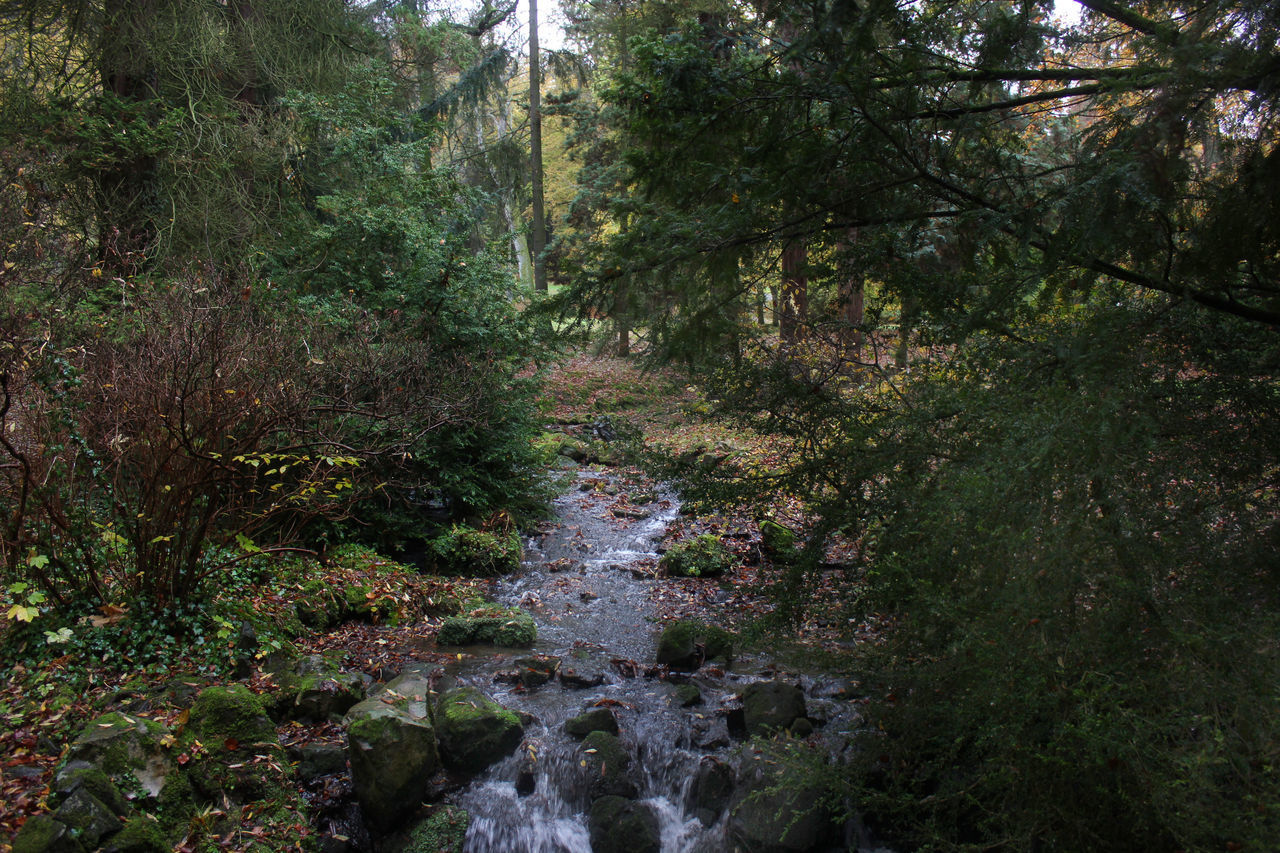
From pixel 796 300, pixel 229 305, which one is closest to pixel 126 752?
pixel 229 305

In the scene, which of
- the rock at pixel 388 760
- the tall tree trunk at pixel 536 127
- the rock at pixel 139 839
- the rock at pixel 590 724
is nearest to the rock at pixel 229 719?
the rock at pixel 388 760

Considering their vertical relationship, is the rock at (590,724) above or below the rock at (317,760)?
below

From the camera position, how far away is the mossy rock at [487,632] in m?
7.46

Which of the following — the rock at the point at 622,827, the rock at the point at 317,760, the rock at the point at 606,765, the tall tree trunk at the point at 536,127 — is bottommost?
the rock at the point at 622,827

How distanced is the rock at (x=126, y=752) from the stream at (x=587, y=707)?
186cm

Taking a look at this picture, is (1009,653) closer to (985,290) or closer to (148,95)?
(985,290)

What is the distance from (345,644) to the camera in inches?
276

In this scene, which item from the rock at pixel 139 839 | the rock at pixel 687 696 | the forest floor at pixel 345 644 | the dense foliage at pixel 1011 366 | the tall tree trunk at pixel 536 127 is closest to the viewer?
the dense foliage at pixel 1011 366

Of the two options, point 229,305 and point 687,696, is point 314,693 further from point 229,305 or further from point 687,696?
point 229,305

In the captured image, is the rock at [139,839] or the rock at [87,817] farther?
the rock at [139,839]

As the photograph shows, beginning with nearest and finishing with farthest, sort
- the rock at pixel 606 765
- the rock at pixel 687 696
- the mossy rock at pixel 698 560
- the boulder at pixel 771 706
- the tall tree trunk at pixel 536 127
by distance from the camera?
the rock at pixel 606 765 → the boulder at pixel 771 706 → the rock at pixel 687 696 → the mossy rock at pixel 698 560 → the tall tree trunk at pixel 536 127

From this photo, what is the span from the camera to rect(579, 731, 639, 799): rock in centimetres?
541

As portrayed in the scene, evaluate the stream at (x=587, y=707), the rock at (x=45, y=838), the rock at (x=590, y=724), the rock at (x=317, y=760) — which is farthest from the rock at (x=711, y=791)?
the rock at (x=45, y=838)

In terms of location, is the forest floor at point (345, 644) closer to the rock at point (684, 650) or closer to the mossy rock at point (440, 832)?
the rock at point (684, 650)
